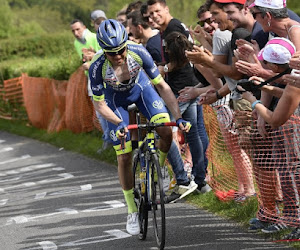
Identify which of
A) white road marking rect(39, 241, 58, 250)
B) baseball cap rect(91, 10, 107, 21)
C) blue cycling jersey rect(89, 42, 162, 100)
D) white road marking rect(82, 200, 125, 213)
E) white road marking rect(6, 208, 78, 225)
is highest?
baseball cap rect(91, 10, 107, 21)

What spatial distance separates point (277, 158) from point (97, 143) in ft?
29.6

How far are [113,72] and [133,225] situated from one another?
1567mm

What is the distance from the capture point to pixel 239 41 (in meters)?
6.81

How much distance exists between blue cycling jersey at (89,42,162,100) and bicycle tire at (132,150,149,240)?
785mm

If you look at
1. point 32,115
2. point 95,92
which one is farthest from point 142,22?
point 32,115

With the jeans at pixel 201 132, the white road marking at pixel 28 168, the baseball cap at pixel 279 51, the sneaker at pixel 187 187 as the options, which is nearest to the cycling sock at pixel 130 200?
the sneaker at pixel 187 187

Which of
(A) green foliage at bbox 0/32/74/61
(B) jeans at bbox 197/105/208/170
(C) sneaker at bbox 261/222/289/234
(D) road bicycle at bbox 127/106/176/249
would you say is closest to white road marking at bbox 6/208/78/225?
(B) jeans at bbox 197/105/208/170

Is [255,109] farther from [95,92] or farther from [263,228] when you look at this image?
[95,92]

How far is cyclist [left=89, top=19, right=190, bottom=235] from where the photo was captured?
764 cm

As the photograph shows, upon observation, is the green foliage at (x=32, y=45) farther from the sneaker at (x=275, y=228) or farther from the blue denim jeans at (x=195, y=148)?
the sneaker at (x=275, y=228)

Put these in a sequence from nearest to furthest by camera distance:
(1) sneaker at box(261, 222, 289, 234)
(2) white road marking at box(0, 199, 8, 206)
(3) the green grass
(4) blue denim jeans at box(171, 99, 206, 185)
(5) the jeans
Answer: (1) sneaker at box(261, 222, 289, 234), (3) the green grass, (4) blue denim jeans at box(171, 99, 206, 185), (5) the jeans, (2) white road marking at box(0, 199, 8, 206)

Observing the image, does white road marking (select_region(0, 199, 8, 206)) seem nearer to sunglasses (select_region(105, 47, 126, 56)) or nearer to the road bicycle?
the road bicycle

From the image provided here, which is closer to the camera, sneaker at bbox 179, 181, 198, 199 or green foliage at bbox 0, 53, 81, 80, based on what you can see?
sneaker at bbox 179, 181, 198, 199

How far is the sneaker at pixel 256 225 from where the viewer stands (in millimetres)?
7312
